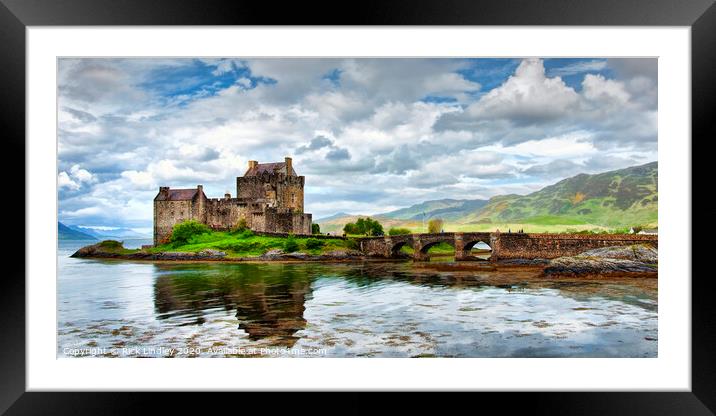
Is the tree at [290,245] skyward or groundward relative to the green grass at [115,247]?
groundward

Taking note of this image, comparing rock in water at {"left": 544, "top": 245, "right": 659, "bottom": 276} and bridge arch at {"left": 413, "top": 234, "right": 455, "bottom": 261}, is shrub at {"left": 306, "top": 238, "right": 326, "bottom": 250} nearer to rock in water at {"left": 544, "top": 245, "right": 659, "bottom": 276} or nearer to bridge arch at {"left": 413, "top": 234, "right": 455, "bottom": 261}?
bridge arch at {"left": 413, "top": 234, "right": 455, "bottom": 261}

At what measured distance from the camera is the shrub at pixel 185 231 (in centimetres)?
1481

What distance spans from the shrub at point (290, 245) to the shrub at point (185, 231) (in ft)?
10.1

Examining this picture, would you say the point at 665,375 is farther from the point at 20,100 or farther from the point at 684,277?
the point at 20,100

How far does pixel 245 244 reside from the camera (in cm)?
1770

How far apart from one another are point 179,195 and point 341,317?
6.39 m

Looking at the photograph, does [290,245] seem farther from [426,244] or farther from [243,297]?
[243,297]

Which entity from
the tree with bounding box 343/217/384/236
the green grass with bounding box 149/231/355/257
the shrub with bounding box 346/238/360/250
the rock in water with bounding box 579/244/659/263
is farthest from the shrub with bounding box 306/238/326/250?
the rock in water with bounding box 579/244/659/263

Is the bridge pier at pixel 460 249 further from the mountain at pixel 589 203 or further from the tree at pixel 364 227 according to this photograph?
the mountain at pixel 589 203

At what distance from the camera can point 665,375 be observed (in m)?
5.09

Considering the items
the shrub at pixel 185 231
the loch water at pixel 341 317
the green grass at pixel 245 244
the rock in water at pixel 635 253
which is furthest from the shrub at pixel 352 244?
the rock in water at pixel 635 253

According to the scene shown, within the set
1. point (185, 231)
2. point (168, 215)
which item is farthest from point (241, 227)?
point (168, 215)

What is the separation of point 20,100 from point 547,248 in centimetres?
1472
